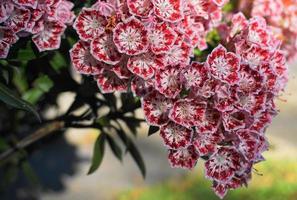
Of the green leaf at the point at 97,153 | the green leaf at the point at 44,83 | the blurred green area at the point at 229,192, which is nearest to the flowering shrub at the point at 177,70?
the green leaf at the point at 44,83

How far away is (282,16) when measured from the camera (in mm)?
1908

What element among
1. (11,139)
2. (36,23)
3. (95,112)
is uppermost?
(36,23)

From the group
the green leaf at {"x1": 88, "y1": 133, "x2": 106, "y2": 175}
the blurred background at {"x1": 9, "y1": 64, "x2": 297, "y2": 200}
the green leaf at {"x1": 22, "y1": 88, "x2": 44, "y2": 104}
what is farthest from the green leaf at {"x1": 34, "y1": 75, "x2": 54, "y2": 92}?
the blurred background at {"x1": 9, "y1": 64, "x2": 297, "y2": 200}

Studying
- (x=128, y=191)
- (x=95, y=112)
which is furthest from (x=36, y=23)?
(x=128, y=191)

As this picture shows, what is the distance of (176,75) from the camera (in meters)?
1.42

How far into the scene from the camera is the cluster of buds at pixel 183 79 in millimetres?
1396

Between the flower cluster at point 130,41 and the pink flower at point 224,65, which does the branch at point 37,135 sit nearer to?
the flower cluster at point 130,41

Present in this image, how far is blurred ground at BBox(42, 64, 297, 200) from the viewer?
4047 mm

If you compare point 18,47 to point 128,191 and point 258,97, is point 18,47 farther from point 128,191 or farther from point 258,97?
point 128,191

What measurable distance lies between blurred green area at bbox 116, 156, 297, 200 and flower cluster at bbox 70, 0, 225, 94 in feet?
8.20

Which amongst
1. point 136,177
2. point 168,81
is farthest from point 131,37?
point 136,177

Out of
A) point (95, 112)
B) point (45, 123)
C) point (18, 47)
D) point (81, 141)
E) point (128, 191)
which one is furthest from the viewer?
point (81, 141)

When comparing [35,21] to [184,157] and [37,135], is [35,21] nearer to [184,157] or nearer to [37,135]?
[184,157]

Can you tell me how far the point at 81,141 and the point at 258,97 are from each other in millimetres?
3401
